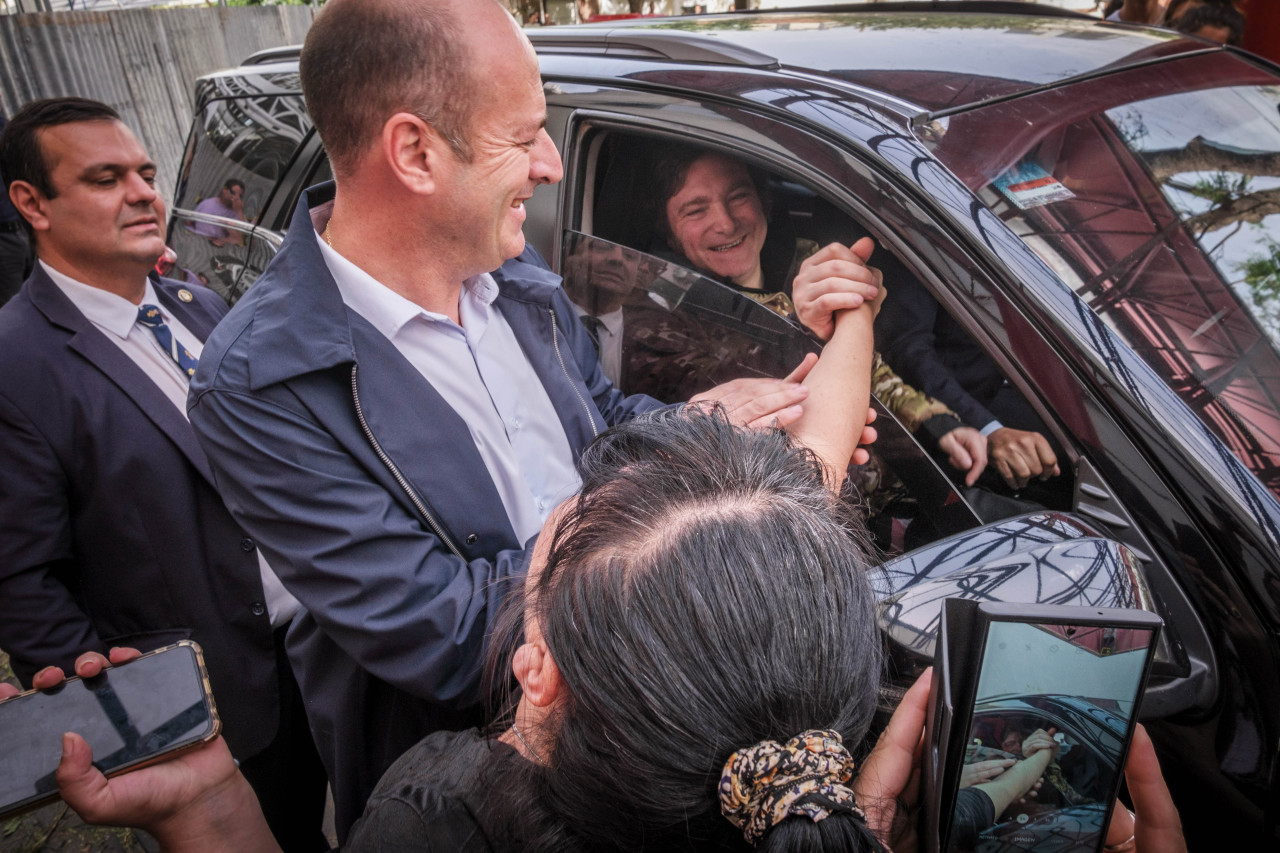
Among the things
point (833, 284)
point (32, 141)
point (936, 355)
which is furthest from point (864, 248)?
point (32, 141)

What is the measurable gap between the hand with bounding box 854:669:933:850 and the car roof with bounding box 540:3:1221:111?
3.64 ft

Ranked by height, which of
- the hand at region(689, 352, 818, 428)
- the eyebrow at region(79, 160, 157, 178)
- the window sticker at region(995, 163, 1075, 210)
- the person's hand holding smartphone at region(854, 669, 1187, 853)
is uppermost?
the eyebrow at region(79, 160, 157, 178)

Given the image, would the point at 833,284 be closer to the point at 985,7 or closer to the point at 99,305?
the point at 985,7

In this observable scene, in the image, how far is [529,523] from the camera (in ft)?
5.30

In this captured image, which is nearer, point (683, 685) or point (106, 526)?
point (683, 685)

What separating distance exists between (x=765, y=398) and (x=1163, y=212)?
2.82 ft

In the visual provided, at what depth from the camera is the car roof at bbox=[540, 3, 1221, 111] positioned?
Result: 1678 mm

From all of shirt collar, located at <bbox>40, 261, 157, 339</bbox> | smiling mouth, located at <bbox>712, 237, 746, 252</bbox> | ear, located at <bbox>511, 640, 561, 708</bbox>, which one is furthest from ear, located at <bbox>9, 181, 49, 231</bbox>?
ear, located at <bbox>511, 640, 561, 708</bbox>

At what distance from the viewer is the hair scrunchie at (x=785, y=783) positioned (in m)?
0.76

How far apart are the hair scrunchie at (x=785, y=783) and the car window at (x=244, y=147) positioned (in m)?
2.95

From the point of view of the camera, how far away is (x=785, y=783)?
2.57 feet

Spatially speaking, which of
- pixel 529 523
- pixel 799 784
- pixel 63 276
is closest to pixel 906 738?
pixel 799 784

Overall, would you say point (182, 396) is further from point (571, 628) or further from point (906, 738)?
point (906, 738)

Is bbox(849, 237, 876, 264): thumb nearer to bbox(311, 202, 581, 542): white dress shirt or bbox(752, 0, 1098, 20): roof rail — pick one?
bbox(311, 202, 581, 542): white dress shirt
